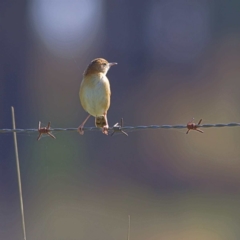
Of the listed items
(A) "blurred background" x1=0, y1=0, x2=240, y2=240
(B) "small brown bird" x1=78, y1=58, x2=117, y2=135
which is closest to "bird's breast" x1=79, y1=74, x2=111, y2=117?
(B) "small brown bird" x1=78, y1=58, x2=117, y2=135

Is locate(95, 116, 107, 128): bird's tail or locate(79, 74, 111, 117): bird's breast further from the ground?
locate(79, 74, 111, 117): bird's breast

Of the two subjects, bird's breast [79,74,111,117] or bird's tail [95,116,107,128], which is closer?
bird's breast [79,74,111,117]

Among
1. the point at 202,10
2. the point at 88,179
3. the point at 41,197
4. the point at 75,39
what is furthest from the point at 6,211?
the point at 202,10

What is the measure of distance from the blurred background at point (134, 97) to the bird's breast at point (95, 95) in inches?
273

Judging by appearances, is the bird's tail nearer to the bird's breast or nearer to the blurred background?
the bird's breast

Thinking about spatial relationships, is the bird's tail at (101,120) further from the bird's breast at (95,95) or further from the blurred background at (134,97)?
the blurred background at (134,97)

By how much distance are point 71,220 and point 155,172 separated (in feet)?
10.0

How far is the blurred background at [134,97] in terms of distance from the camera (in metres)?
12.6

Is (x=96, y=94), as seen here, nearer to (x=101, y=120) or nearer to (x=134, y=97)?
(x=101, y=120)

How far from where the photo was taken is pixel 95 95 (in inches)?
201

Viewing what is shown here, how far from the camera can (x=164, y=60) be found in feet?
43.3

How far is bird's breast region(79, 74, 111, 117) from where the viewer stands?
5121mm

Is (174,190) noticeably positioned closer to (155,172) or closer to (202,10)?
(155,172)

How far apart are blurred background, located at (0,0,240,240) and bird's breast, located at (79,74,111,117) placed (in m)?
6.93
